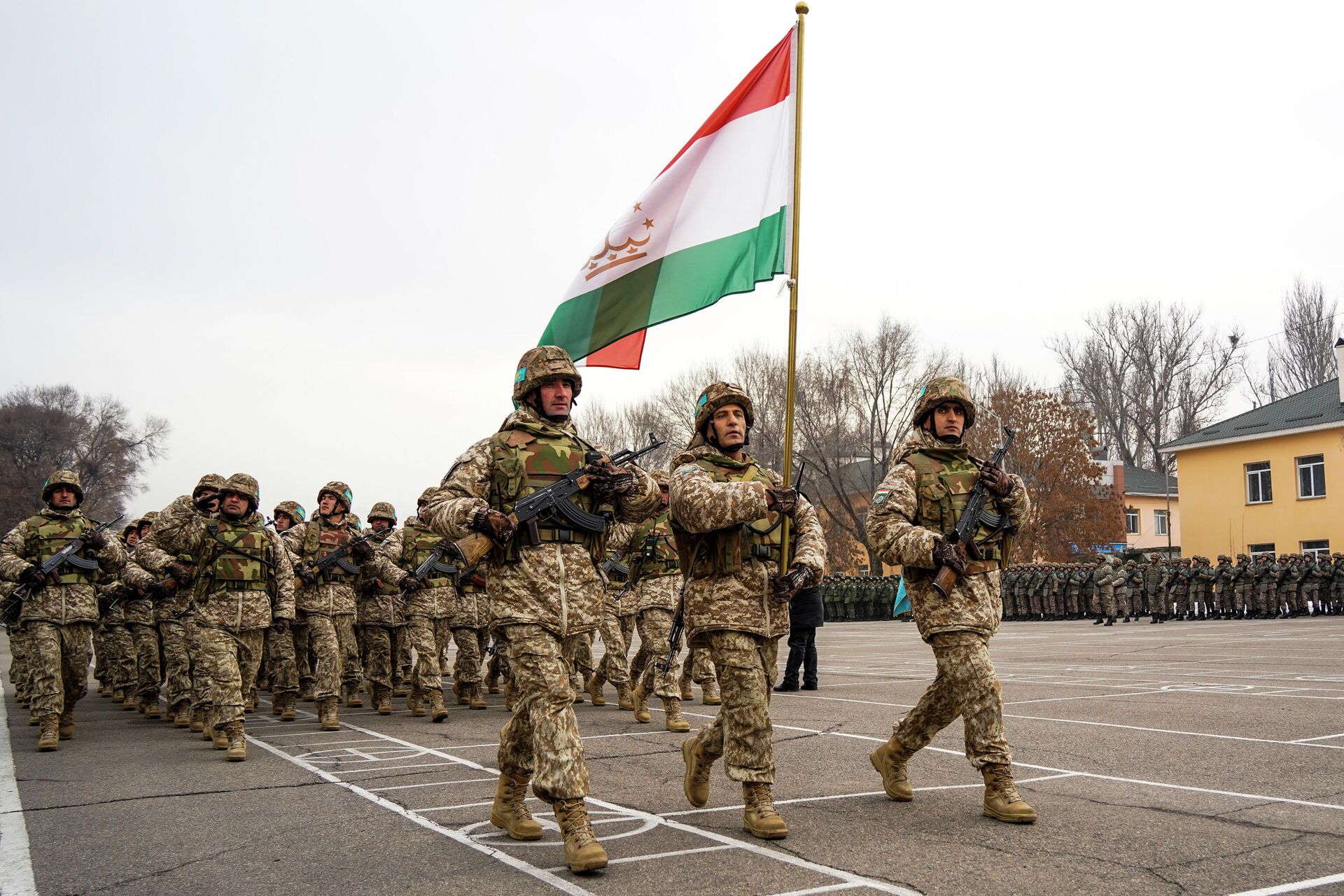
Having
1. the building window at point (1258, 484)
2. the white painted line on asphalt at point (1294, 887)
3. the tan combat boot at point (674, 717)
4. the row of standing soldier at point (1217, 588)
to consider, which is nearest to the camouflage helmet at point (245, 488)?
the tan combat boot at point (674, 717)

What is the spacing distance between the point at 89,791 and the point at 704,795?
4.20m

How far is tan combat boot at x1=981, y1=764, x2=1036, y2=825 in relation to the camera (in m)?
5.59

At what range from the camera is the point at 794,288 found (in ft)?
23.4

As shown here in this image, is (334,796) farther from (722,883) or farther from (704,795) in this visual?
(722,883)

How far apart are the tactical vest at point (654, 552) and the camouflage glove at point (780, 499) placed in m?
6.19

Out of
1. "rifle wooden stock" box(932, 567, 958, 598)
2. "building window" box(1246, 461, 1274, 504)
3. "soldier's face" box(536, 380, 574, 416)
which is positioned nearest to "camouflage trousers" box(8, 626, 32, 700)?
"soldier's face" box(536, 380, 574, 416)

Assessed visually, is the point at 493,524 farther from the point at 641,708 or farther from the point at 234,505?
the point at 641,708

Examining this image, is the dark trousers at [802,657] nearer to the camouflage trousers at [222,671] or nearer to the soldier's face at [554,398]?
the camouflage trousers at [222,671]

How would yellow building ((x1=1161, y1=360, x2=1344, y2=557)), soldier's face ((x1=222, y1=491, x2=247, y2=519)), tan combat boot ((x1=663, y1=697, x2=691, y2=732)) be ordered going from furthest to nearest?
yellow building ((x1=1161, y1=360, x2=1344, y2=557)), tan combat boot ((x1=663, y1=697, x2=691, y2=732)), soldier's face ((x1=222, y1=491, x2=247, y2=519))

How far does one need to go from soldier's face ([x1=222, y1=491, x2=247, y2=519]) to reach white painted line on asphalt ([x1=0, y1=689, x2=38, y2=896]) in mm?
2552

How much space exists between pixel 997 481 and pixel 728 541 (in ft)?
4.98

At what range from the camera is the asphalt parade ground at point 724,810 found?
475 centimetres

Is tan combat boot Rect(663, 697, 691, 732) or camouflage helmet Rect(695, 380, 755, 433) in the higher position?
camouflage helmet Rect(695, 380, 755, 433)

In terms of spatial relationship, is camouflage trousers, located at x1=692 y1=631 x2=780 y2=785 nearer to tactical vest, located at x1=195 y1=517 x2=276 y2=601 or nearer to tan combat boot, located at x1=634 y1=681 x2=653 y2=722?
tan combat boot, located at x1=634 y1=681 x2=653 y2=722
